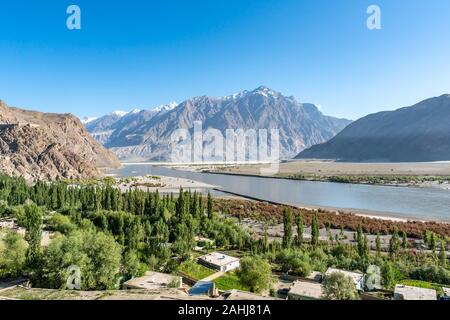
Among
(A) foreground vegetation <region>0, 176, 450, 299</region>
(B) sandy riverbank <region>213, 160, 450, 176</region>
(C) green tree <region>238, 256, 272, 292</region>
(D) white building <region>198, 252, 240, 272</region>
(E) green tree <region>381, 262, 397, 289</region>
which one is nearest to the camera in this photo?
(A) foreground vegetation <region>0, 176, 450, 299</region>

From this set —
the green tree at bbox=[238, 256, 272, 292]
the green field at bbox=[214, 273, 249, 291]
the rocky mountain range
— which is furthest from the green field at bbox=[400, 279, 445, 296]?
the rocky mountain range

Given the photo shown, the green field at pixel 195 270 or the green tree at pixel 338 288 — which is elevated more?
the green tree at pixel 338 288

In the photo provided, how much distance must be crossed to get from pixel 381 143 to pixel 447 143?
39291 millimetres

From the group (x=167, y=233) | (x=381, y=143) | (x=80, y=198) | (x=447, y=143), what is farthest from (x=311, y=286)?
(x=381, y=143)

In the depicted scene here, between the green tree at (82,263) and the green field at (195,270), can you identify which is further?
the green field at (195,270)

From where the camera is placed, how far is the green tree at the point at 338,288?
16.5m

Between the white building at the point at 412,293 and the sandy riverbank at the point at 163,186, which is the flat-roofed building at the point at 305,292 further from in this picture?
the sandy riverbank at the point at 163,186

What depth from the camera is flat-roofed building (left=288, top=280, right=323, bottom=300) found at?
18.0 m

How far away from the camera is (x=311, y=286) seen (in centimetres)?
1967

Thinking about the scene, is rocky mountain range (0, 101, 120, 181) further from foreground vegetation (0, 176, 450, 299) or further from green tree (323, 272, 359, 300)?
green tree (323, 272, 359, 300)

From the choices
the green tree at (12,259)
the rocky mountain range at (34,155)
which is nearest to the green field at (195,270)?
the green tree at (12,259)

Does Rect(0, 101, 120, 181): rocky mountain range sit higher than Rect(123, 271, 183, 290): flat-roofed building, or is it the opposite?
Rect(0, 101, 120, 181): rocky mountain range

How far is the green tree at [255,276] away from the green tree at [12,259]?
46.0 feet

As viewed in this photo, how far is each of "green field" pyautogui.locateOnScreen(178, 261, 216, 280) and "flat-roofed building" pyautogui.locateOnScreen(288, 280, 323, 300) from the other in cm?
727
